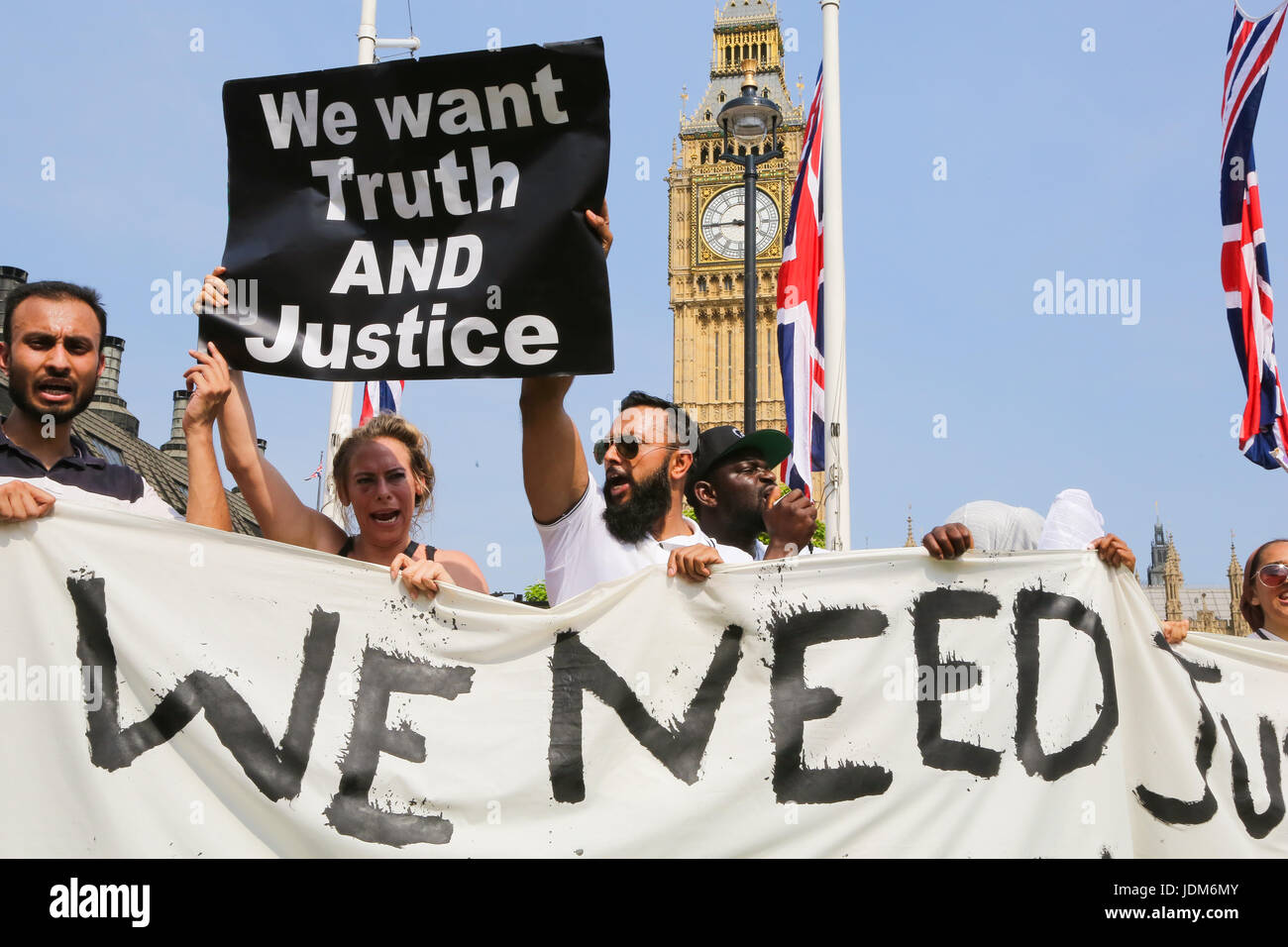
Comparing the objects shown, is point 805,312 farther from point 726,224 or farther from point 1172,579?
point 1172,579

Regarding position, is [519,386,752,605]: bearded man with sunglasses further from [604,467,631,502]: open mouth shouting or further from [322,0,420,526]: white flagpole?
[322,0,420,526]: white flagpole

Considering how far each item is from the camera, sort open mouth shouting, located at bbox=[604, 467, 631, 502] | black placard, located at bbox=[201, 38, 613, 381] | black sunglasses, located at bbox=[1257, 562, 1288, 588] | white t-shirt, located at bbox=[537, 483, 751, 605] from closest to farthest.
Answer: black placard, located at bbox=[201, 38, 613, 381] → white t-shirt, located at bbox=[537, 483, 751, 605] → open mouth shouting, located at bbox=[604, 467, 631, 502] → black sunglasses, located at bbox=[1257, 562, 1288, 588]

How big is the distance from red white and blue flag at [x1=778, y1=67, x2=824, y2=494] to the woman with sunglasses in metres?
4.68

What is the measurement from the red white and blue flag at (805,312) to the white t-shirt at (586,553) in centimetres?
530

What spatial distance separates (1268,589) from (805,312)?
5.63 m

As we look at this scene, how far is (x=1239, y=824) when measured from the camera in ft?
11.2

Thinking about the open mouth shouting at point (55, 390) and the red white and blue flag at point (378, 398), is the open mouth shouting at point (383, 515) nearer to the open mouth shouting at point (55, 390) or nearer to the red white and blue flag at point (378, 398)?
the open mouth shouting at point (55, 390)

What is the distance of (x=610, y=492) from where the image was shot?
12.3 ft

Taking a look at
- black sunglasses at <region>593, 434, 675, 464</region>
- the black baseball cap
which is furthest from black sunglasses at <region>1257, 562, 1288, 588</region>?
black sunglasses at <region>593, 434, 675, 464</region>

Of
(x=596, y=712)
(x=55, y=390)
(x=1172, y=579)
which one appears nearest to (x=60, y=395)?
(x=55, y=390)

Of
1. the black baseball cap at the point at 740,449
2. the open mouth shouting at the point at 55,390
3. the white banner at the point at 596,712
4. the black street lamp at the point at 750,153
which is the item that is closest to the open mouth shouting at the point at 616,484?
the white banner at the point at 596,712

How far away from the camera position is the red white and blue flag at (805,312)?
9.02m

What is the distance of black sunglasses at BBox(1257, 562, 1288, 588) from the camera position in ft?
13.5
